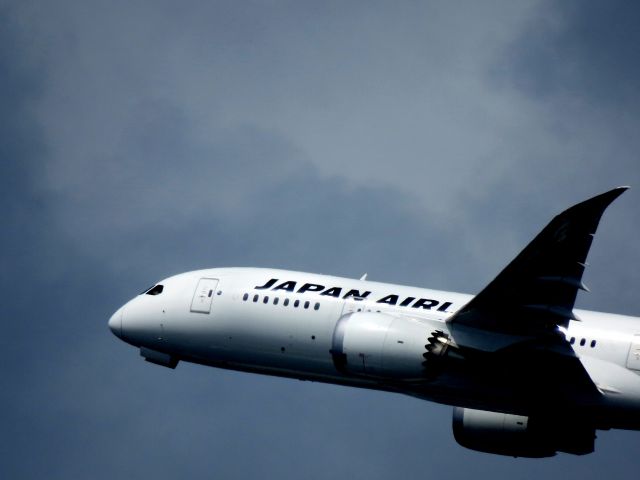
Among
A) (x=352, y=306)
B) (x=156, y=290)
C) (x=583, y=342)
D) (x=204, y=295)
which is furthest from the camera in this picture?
(x=156, y=290)

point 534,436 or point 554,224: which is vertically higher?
point 554,224

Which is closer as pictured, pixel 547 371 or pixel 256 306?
pixel 547 371

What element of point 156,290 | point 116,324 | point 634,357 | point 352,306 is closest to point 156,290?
point 156,290

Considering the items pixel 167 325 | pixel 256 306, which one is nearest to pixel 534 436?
pixel 256 306

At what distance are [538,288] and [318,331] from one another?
714 cm

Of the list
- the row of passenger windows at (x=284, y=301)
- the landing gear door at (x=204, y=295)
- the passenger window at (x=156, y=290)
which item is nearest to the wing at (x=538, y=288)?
the row of passenger windows at (x=284, y=301)

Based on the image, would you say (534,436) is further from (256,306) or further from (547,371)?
(256,306)

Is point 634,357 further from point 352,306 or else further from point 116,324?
point 116,324

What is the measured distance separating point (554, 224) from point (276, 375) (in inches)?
439

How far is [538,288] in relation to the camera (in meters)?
31.2

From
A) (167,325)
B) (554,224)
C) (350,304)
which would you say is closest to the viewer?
(554,224)

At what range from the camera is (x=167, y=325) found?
37781 mm

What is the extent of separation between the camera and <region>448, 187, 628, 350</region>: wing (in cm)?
2939

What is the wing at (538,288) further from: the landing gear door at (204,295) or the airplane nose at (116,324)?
the airplane nose at (116,324)
